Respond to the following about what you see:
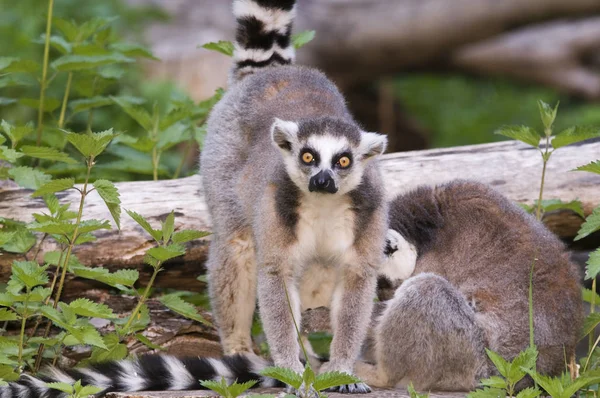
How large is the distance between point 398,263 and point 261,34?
5.09 feet

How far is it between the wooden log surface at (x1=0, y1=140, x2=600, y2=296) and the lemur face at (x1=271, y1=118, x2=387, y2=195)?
1.11 metres

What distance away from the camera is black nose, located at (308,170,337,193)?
12.8ft

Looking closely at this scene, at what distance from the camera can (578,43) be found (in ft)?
36.5

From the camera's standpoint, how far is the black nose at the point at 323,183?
391 cm

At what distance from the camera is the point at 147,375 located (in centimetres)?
398

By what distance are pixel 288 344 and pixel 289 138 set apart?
3.00 feet

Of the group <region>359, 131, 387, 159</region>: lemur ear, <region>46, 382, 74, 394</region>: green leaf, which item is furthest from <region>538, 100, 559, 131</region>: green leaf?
<region>46, 382, 74, 394</region>: green leaf

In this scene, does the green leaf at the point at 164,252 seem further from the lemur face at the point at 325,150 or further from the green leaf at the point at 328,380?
the green leaf at the point at 328,380

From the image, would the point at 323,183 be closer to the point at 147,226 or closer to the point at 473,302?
the point at 147,226

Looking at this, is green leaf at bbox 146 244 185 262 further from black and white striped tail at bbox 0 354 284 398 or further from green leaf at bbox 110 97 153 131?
green leaf at bbox 110 97 153 131

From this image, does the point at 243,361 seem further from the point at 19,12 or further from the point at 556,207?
the point at 19,12

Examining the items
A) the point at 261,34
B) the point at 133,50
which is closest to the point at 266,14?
the point at 261,34

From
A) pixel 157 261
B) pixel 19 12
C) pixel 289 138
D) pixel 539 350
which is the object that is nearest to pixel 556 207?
pixel 539 350

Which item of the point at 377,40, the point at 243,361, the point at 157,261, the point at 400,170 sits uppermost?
the point at 377,40
